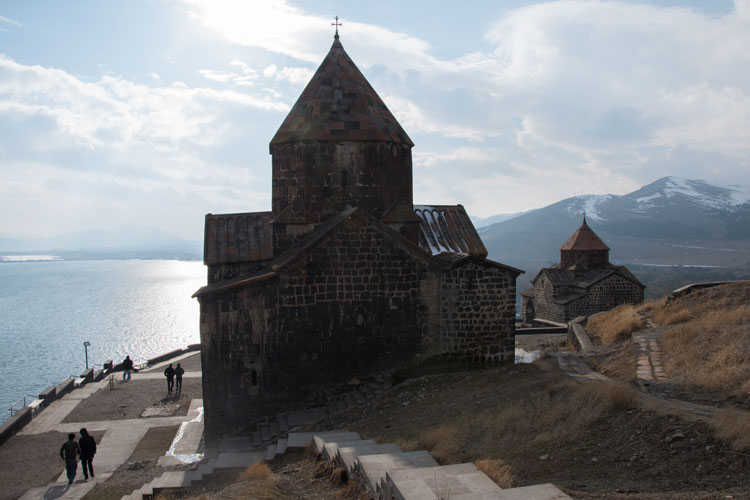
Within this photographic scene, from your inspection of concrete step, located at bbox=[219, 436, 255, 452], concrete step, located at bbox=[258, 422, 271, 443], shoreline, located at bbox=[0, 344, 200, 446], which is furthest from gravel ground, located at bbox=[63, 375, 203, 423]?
concrete step, located at bbox=[258, 422, 271, 443]

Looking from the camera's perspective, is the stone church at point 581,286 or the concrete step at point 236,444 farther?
the stone church at point 581,286

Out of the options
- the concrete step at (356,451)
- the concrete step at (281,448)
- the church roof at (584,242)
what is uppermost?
the church roof at (584,242)

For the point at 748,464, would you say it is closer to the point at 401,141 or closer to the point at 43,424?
the point at 401,141

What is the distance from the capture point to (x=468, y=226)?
50.3 feet

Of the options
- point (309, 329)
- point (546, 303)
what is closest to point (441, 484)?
point (309, 329)

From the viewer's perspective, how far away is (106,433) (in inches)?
565

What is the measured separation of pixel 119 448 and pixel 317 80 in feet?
31.3

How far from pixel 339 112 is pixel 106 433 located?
9526mm

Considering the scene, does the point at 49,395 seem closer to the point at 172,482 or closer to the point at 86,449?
the point at 86,449

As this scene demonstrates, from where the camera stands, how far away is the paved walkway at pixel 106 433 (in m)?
10.4

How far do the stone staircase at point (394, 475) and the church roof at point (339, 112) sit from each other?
7011 mm

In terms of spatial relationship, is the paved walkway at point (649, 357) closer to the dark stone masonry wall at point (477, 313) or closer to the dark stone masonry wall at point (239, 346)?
the dark stone masonry wall at point (477, 313)

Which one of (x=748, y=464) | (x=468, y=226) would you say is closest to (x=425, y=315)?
(x=468, y=226)

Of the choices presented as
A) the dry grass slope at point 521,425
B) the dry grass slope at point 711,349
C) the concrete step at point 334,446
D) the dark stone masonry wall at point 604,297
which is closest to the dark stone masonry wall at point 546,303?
the dark stone masonry wall at point 604,297
